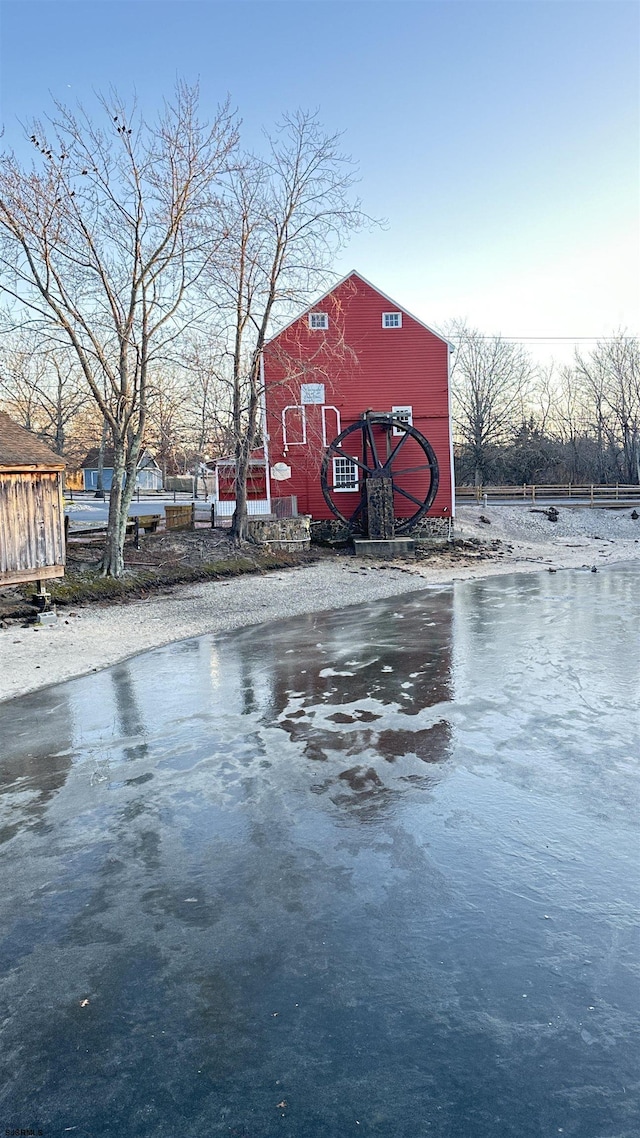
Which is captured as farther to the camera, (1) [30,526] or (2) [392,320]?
(2) [392,320]

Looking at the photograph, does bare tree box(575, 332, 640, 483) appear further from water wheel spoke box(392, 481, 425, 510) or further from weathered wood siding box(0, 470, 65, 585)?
weathered wood siding box(0, 470, 65, 585)

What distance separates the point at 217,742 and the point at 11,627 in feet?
22.1

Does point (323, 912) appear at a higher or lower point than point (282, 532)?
lower

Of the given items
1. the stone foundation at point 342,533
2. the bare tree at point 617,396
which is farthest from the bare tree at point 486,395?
the stone foundation at point 342,533

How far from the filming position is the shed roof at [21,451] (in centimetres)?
1368

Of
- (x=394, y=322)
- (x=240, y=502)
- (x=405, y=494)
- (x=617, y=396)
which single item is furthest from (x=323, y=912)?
(x=617, y=396)

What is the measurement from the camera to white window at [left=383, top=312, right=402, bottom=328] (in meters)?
25.2

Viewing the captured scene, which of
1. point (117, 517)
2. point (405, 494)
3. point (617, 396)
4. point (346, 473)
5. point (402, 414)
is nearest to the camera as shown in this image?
point (117, 517)

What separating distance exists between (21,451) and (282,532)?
33.9ft

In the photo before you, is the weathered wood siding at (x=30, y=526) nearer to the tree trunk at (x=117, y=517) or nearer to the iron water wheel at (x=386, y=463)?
the tree trunk at (x=117, y=517)

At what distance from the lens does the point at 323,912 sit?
5.00m

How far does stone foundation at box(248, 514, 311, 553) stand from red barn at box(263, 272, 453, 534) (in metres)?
→ 1.71

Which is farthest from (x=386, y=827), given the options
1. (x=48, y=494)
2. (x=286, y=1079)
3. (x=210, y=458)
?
(x=210, y=458)

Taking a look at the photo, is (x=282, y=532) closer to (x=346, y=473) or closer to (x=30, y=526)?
(x=346, y=473)
